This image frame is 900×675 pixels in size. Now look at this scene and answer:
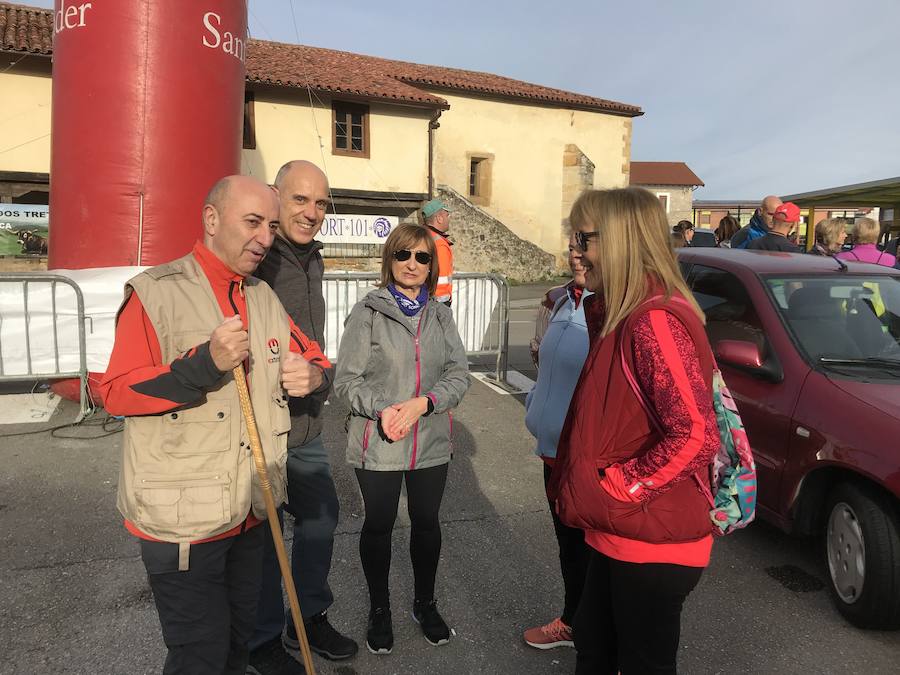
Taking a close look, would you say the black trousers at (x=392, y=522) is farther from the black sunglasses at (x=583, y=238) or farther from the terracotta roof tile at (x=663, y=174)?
the terracotta roof tile at (x=663, y=174)

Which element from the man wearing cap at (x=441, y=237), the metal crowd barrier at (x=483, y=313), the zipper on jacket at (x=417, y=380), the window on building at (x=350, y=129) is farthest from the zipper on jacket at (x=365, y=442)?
the window on building at (x=350, y=129)

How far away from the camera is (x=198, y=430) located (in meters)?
1.82

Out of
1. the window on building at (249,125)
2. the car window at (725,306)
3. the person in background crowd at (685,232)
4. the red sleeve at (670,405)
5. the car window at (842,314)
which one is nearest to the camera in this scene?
the red sleeve at (670,405)

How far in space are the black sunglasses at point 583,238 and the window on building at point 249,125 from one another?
61.5ft

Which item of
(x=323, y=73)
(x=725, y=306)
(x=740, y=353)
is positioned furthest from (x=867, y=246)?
(x=323, y=73)

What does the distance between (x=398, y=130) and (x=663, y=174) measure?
134 feet

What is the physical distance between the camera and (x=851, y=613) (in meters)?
3.01

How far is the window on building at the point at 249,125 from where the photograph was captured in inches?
736

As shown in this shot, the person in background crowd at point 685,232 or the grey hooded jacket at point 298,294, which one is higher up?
the person in background crowd at point 685,232

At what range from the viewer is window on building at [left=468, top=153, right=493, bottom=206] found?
25.2 meters

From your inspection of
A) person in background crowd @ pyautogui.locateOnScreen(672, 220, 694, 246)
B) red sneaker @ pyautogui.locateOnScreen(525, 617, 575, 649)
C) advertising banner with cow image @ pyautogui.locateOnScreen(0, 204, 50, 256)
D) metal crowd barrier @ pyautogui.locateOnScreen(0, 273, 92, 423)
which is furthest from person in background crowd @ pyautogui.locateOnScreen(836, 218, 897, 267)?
advertising banner with cow image @ pyautogui.locateOnScreen(0, 204, 50, 256)

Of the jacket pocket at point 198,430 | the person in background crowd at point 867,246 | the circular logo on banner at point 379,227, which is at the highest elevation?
the circular logo on banner at point 379,227

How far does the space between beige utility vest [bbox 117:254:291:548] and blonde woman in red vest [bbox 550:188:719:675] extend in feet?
3.22

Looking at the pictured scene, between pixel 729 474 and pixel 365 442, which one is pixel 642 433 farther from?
pixel 365 442
